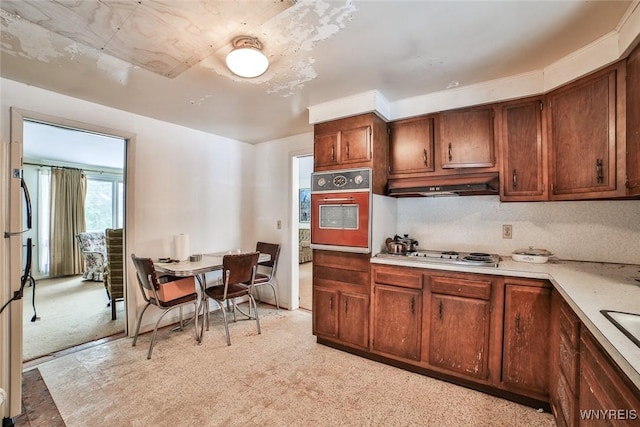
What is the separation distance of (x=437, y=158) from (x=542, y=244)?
1112mm

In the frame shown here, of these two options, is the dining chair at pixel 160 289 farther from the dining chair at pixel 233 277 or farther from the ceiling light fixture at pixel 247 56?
the ceiling light fixture at pixel 247 56

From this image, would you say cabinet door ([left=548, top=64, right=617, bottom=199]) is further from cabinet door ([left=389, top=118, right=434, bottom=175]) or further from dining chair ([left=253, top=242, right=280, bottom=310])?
dining chair ([left=253, top=242, right=280, bottom=310])

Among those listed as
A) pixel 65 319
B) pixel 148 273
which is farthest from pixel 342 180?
pixel 65 319

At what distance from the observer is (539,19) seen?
1568mm

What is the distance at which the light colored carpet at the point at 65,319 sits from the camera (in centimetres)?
285

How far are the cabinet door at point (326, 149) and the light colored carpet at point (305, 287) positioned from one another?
2.16 metres

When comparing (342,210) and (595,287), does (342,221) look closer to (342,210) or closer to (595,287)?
(342,210)

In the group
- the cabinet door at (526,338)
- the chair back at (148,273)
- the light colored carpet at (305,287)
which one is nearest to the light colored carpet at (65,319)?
the chair back at (148,273)

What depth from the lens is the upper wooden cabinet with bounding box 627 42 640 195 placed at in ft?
5.06

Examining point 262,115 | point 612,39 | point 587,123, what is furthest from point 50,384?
point 612,39

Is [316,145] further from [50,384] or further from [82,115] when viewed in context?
[50,384]

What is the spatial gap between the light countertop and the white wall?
1.73 meters

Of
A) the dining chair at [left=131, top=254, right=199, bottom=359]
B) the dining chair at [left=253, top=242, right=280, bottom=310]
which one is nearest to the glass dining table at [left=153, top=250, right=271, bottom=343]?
the dining chair at [left=131, top=254, right=199, bottom=359]

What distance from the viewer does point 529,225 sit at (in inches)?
95.3
